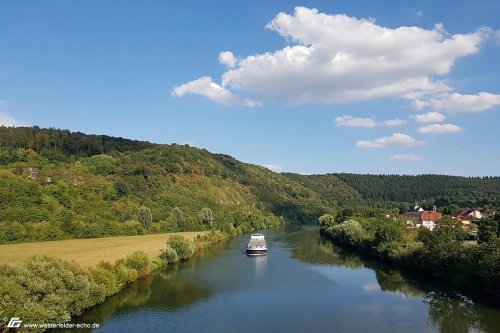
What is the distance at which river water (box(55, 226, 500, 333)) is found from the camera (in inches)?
1475

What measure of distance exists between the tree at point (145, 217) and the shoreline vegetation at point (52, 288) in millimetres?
53601

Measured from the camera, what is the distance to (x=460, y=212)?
146375 mm

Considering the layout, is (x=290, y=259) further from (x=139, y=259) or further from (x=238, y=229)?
(x=238, y=229)

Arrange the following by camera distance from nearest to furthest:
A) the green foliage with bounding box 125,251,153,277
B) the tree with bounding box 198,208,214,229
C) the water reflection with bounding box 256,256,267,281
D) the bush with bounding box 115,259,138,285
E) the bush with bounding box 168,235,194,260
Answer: the bush with bounding box 115,259,138,285 → the green foliage with bounding box 125,251,153,277 → the water reflection with bounding box 256,256,267,281 → the bush with bounding box 168,235,194,260 → the tree with bounding box 198,208,214,229

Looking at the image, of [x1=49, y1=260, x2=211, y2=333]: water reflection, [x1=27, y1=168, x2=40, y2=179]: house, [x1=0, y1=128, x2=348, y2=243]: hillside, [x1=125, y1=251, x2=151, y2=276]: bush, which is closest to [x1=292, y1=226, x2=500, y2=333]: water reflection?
[x1=49, y1=260, x2=211, y2=333]: water reflection

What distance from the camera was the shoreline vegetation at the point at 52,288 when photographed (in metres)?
30.2

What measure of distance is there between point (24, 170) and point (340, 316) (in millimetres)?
109849

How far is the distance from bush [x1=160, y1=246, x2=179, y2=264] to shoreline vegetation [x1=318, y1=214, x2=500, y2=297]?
3438 centimetres

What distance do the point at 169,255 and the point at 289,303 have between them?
29155 mm

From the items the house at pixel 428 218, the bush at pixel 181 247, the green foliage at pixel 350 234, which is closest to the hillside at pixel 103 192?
the bush at pixel 181 247

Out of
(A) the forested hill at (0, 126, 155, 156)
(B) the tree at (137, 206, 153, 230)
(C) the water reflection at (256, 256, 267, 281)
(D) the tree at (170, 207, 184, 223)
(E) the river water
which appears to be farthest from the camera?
(A) the forested hill at (0, 126, 155, 156)

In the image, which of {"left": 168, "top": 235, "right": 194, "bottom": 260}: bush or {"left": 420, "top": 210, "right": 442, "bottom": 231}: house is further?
{"left": 420, "top": 210, "right": 442, "bottom": 231}: house

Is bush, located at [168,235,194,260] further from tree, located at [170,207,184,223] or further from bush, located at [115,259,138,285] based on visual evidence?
tree, located at [170,207,184,223]

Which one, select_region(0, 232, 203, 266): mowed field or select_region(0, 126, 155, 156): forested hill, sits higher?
select_region(0, 126, 155, 156): forested hill
